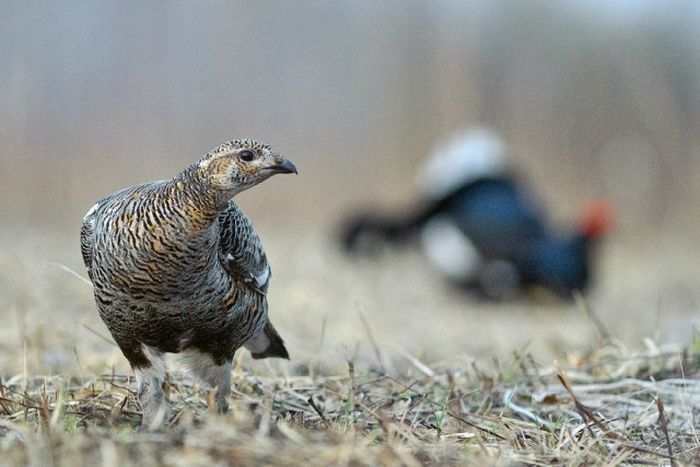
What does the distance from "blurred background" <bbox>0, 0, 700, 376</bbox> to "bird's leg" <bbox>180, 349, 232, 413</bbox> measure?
660cm

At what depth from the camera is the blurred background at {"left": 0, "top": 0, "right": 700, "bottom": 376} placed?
461 inches

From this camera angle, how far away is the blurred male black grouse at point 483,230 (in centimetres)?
989

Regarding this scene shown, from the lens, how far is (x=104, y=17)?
46.8ft

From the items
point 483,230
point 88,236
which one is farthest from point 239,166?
point 483,230

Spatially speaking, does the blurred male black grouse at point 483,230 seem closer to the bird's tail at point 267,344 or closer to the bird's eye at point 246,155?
the bird's tail at point 267,344

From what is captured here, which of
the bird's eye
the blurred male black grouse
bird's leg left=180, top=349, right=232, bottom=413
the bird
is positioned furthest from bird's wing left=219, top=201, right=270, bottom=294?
the blurred male black grouse

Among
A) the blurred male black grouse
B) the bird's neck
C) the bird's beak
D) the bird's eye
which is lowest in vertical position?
the blurred male black grouse

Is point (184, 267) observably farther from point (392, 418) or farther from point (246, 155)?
point (392, 418)

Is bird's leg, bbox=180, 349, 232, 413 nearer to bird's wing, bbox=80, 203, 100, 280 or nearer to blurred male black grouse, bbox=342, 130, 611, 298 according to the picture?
bird's wing, bbox=80, 203, 100, 280

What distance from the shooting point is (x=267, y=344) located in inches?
153

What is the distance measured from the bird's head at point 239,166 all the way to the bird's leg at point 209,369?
77 cm

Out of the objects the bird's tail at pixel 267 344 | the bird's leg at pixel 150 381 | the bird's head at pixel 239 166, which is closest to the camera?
the bird's head at pixel 239 166

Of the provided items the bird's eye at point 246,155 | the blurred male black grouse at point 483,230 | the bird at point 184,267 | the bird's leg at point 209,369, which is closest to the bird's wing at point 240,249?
the bird at point 184,267

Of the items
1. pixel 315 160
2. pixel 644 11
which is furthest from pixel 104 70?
pixel 644 11
